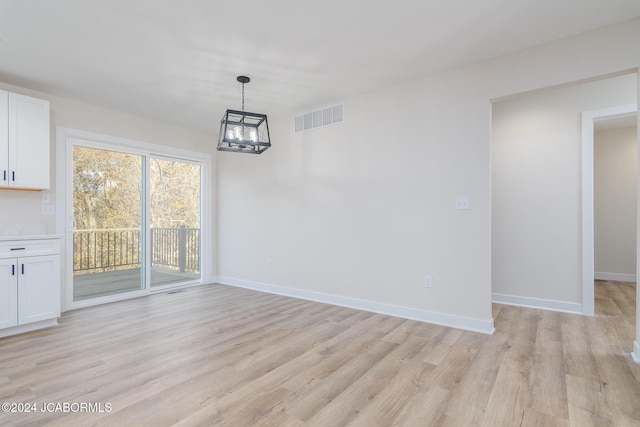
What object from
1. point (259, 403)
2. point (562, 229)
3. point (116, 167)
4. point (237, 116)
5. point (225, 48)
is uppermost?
point (225, 48)

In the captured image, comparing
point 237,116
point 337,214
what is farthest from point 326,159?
point 237,116

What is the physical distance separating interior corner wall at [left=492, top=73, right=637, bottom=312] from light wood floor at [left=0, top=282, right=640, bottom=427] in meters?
0.46

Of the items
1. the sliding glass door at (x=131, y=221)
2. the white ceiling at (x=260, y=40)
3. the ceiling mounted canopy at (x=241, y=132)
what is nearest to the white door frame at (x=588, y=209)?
the white ceiling at (x=260, y=40)

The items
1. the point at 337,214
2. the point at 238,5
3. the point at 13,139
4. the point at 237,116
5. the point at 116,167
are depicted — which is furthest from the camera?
the point at 116,167

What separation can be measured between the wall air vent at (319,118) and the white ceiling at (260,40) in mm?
397

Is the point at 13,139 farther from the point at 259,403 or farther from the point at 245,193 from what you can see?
the point at 259,403

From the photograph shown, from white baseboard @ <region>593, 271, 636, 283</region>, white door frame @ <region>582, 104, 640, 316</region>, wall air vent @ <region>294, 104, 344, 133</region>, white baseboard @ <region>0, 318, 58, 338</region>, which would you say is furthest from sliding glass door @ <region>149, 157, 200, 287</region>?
white baseboard @ <region>593, 271, 636, 283</region>

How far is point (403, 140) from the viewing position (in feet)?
12.1

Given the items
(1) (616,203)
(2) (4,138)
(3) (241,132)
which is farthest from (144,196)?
(1) (616,203)

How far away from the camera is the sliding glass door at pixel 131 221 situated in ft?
13.8

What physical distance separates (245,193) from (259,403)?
3.80 m

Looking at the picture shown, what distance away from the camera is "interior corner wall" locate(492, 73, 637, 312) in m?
3.75

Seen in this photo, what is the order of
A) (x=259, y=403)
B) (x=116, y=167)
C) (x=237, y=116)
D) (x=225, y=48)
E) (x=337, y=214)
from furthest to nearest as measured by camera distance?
(x=116, y=167) < (x=337, y=214) < (x=237, y=116) < (x=225, y=48) < (x=259, y=403)

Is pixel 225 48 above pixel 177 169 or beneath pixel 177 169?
above
